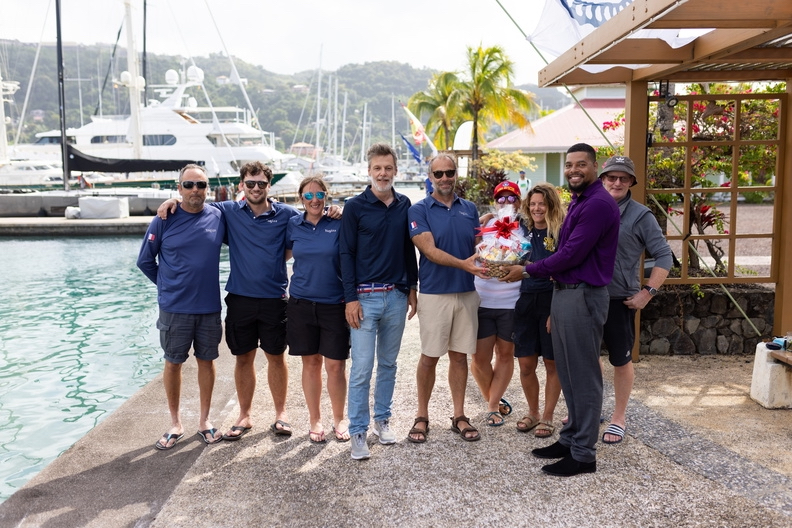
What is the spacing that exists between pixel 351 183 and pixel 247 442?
55.8 m

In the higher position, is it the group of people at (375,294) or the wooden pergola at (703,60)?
the wooden pergola at (703,60)

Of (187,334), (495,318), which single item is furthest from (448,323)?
(187,334)

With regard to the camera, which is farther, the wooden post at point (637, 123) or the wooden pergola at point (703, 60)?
the wooden post at point (637, 123)

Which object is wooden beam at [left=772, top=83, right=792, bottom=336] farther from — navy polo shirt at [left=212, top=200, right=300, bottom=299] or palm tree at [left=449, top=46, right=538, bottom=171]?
palm tree at [left=449, top=46, right=538, bottom=171]

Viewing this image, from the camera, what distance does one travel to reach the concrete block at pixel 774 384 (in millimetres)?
5355

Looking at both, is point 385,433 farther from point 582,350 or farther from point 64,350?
point 64,350

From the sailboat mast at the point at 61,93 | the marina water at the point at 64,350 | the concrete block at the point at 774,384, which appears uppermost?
the sailboat mast at the point at 61,93

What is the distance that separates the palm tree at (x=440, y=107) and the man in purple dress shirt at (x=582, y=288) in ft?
111

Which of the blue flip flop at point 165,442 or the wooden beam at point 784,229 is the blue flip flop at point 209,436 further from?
the wooden beam at point 784,229

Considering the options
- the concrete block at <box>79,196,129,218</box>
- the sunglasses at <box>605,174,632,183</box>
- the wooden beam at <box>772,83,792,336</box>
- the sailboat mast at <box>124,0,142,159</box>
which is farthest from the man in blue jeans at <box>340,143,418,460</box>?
the sailboat mast at <box>124,0,142,159</box>

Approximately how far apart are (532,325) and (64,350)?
8091 mm

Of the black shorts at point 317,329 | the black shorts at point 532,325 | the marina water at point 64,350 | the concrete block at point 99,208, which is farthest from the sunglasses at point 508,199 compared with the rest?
the concrete block at point 99,208

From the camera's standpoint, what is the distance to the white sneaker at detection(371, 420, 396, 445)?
15.7ft

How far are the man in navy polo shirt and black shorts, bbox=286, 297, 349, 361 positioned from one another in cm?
56
